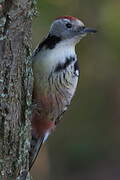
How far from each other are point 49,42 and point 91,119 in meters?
6.65

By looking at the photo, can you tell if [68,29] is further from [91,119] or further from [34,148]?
[91,119]

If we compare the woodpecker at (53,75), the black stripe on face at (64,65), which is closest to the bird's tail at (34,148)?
the woodpecker at (53,75)

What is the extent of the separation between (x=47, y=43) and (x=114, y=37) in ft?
13.3

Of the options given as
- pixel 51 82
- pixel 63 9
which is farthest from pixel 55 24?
pixel 63 9

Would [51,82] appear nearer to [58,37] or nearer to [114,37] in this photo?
[58,37]

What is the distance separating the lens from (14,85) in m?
3.94

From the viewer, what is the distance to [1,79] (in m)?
3.85

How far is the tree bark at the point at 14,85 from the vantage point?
3.87 metres

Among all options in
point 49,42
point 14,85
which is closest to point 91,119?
point 49,42

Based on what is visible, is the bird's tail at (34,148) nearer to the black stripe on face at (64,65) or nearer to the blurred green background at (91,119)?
the black stripe on face at (64,65)

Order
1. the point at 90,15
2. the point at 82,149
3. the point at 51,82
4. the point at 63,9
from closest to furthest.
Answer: the point at 51,82
the point at 63,9
the point at 90,15
the point at 82,149

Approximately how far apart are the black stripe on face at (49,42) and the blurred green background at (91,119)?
367 cm

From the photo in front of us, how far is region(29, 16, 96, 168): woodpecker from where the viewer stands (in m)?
4.59

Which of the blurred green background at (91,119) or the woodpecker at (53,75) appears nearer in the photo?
the woodpecker at (53,75)
